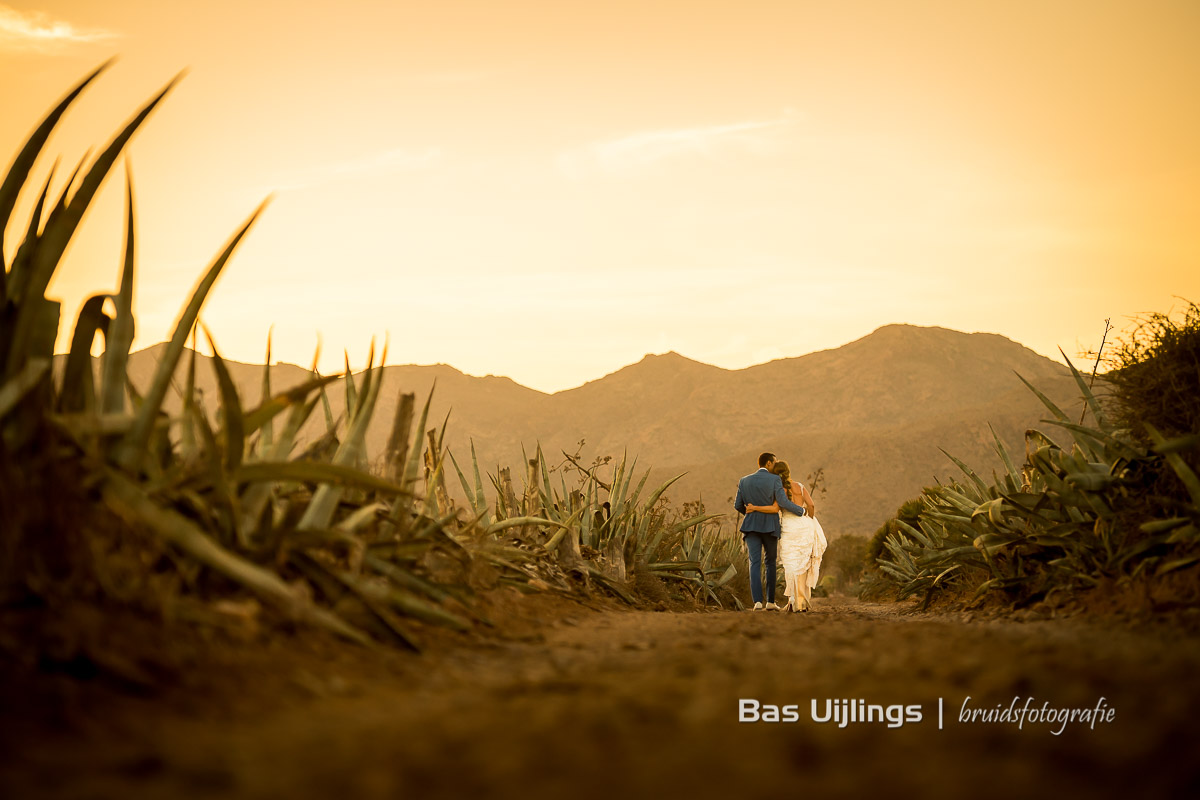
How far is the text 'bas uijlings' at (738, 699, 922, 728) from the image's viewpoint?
2.59m

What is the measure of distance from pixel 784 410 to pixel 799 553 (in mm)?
69551

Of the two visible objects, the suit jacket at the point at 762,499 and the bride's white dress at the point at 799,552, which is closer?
the suit jacket at the point at 762,499

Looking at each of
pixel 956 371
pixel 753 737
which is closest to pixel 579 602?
pixel 753 737

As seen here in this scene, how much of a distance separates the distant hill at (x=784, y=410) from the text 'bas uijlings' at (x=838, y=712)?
175 feet

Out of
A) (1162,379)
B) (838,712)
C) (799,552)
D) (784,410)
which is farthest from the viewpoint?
(784,410)

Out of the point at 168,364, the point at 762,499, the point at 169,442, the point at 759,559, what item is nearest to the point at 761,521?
the point at 762,499

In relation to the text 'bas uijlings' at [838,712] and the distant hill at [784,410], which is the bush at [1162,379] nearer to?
the text 'bas uijlings' at [838,712]

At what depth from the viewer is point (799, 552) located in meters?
10.5

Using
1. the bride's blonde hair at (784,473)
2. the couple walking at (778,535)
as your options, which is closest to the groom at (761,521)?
the couple walking at (778,535)

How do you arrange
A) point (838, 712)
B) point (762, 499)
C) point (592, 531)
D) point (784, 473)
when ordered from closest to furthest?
point (838, 712), point (592, 531), point (762, 499), point (784, 473)

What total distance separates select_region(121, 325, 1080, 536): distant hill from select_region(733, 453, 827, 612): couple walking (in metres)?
45.1

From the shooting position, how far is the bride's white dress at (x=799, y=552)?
1053 cm

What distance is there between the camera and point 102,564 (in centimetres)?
279

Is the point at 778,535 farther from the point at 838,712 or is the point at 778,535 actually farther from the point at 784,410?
the point at 784,410
